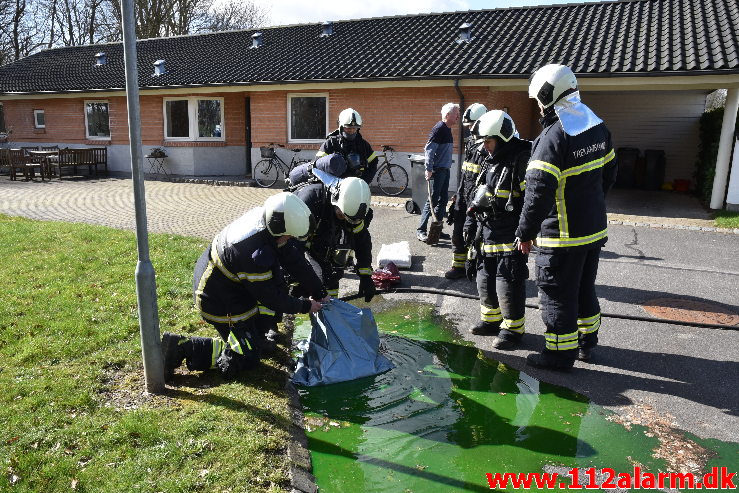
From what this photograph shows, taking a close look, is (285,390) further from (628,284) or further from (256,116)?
(256,116)

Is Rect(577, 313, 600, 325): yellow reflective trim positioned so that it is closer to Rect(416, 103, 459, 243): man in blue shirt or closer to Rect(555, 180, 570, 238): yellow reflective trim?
Rect(555, 180, 570, 238): yellow reflective trim

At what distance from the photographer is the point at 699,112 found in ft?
54.5

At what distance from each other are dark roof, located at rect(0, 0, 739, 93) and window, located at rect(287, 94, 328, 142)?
0.81 meters

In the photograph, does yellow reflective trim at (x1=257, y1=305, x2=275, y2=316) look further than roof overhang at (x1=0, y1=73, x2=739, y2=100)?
No

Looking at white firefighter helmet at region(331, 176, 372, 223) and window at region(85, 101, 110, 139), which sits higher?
window at region(85, 101, 110, 139)

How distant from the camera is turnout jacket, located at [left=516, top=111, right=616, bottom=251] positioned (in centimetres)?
406

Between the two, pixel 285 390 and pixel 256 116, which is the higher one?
pixel 256 116

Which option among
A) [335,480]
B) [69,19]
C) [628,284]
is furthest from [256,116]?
[69,19]

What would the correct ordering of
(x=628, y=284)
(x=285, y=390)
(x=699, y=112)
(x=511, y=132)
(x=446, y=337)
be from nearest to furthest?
1. (x=285, y=390)
2. (x=511, y=132)
3. (x=446, y=337)
4. (x=628, y=284)
5. (x=699, y=112)

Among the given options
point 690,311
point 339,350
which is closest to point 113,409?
point 339,350

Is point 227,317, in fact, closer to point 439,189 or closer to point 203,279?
point 203,279

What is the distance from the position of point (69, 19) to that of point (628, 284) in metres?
40.6

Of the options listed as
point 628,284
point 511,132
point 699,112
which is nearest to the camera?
point 511,132

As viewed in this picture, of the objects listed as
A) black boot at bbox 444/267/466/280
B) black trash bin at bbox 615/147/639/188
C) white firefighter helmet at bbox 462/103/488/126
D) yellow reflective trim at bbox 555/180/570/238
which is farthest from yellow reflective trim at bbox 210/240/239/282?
black trash bin at bbox 615/147/639/188
